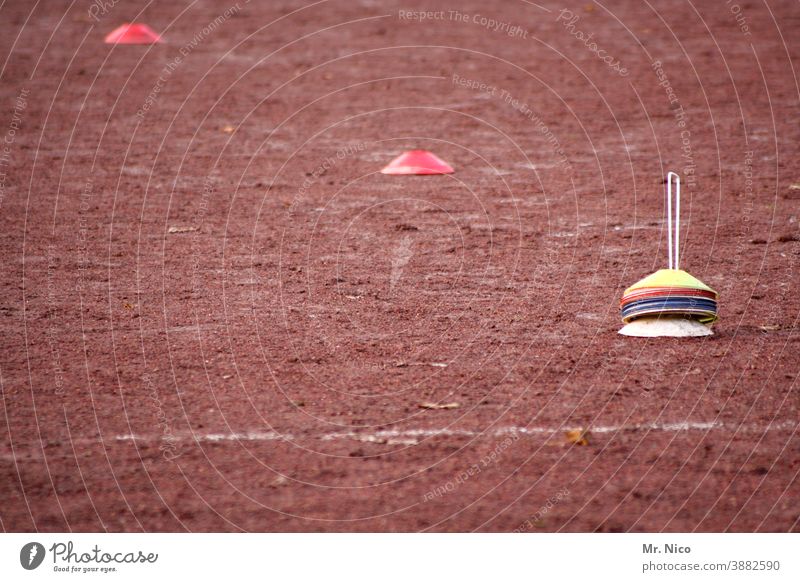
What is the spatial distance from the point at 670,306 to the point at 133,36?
44.9 feet

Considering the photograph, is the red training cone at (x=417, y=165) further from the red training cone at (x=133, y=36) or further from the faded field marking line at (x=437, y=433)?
the red training cone at (x=133, y=36)

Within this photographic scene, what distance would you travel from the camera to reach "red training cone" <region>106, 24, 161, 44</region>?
60.3 ft

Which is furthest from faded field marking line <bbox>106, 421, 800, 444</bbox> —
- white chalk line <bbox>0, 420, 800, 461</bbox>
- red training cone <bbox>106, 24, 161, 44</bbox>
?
red training cone <bbox>106, 24, 161, 44</bbox>

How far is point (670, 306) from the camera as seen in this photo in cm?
685

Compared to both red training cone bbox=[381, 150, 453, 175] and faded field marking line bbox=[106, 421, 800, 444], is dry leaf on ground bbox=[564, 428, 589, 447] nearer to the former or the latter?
faded field marking line bbox=[106, 421, 800, 444]

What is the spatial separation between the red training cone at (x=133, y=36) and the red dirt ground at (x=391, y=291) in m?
1.25

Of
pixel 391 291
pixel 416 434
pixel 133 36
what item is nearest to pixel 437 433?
pixel 416 434

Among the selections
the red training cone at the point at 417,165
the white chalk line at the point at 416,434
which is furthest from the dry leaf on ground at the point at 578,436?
the red training cone at the point at 417,165

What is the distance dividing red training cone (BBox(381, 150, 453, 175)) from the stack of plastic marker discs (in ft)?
15.0

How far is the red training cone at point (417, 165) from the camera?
37.3ft

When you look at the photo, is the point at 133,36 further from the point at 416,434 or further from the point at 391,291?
the point at 416,434

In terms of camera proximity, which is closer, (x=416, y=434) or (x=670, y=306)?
(x=416, y=434)

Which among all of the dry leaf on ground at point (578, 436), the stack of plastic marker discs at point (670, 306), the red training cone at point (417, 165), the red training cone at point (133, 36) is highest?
the red training cone at point (133, 36)
